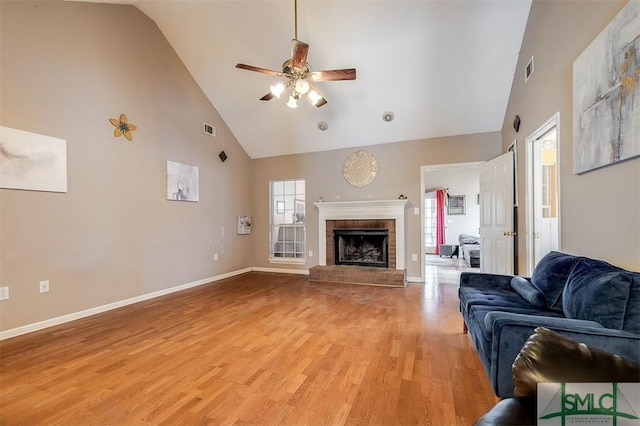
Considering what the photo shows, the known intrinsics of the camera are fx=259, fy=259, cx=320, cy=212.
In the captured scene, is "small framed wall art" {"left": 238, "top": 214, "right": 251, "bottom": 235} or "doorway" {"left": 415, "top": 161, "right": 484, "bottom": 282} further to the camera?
"doorway" {"left": 415, "top": 161, "right": 484, "bottom": 282}

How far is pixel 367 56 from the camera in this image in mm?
3854

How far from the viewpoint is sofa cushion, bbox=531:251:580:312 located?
1855mm

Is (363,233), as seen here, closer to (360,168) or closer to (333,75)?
(360,168)

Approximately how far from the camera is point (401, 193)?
5.02 m

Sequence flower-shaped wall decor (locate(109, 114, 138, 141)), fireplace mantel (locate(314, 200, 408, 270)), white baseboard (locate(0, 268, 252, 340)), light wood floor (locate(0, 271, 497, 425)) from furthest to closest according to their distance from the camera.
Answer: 1. fireplace mantel (locate(314, 200, 408, 270))
2. flower-shaped wall decor (locate(109, 114, 138, 141))
3. white baseboard (locate(0, 268, 252, 340))
4. light wood floor (locate(0, 271, 497, 425))

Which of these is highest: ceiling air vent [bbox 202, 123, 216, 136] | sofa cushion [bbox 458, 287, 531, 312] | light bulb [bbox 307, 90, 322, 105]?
ceiling air vent [bbox 202, 123, 216, 136]

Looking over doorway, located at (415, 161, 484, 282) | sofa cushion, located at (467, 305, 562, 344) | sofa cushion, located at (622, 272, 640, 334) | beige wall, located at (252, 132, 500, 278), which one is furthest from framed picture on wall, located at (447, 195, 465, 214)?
sofa cushion, located at (622, 272, 640, 334)

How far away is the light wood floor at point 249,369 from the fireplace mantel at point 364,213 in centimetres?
172

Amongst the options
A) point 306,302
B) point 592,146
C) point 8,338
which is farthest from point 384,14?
point 8,338

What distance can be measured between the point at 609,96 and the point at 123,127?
16.4 feet

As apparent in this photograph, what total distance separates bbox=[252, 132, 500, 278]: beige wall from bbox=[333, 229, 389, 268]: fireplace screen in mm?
458

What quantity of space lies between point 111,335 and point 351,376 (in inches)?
94.5

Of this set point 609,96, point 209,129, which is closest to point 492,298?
point 609,96

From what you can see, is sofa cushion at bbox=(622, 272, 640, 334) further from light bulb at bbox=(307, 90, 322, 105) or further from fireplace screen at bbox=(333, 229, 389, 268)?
fireplace screen at bbox=(333, 229, 389, 268)
